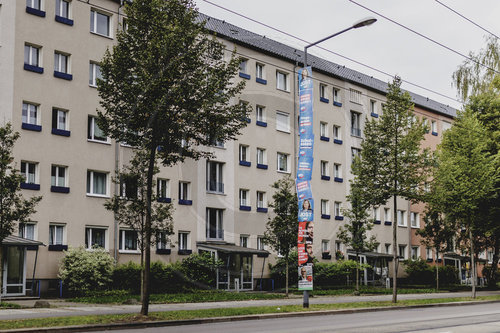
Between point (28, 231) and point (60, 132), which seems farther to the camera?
point (60, 132)

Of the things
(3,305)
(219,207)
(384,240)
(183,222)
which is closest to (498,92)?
(384,240)

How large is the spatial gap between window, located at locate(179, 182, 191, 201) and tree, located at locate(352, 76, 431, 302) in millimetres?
12956

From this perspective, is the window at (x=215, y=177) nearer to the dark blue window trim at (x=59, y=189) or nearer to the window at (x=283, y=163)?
the window at (x=283, y=163)

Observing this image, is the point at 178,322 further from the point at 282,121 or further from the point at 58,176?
the point at 282,121

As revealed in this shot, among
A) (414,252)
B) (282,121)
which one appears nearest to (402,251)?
(414,252)

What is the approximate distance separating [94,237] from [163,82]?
55.9 ft

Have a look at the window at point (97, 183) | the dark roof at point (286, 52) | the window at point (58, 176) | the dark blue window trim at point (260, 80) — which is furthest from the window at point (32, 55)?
the dark blue window trim at point (260, 80)

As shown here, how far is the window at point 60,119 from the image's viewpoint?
30641mm

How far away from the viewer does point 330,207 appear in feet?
153

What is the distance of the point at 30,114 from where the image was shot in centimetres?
2961

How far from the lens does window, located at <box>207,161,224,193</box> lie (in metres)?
38.1

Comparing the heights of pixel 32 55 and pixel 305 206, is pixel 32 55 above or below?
above

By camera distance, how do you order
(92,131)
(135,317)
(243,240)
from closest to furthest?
(135,317) < (92,131) < (243,240)

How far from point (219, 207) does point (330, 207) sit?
11.7 meters
